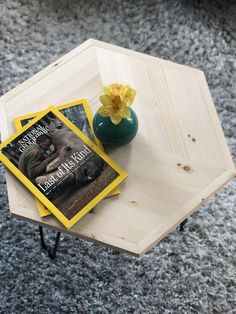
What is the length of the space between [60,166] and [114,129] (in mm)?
148

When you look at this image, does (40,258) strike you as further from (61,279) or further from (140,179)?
(140,179)

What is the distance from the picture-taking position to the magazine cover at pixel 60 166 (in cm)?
106

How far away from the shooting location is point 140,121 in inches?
46.8

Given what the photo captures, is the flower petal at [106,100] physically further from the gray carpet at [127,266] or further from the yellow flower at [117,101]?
the gray carpet at [127,266]

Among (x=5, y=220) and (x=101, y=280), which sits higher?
(x=5, y=220)

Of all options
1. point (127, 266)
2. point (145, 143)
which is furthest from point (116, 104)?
point (127, 266)

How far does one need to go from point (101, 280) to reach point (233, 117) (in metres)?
0.72

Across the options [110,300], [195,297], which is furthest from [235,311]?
[110,300]

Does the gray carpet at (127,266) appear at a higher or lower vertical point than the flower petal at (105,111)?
lower

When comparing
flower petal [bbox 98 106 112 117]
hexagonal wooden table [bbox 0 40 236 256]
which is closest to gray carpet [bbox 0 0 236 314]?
hexagonal wooden table [bbox 0 40 236 256]

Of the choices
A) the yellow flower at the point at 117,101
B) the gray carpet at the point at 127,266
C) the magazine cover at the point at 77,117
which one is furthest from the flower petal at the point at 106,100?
the gray carpet at the point at 127,266

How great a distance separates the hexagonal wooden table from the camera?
1.05 meters

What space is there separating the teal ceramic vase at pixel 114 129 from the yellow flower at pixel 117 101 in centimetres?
3

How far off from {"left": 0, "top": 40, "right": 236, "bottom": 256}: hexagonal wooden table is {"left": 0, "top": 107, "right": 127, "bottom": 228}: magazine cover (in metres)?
0.02
